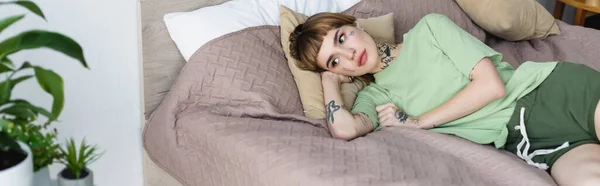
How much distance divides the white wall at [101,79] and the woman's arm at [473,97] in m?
0.76

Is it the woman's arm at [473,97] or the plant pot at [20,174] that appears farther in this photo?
the woman's arm at [473,97]

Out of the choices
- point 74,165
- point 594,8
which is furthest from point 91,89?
point 594,8

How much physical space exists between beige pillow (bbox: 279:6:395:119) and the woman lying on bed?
0.07 ft

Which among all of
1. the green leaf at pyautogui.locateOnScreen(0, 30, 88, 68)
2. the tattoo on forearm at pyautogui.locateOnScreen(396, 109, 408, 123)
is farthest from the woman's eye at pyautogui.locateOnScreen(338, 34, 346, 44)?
the green leaf at pyautogui.locateOnScreen(0, 30, 88, 68)

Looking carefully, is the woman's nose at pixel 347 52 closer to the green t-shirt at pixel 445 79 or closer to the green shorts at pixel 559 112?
the green t-shirt at pixel 445 79

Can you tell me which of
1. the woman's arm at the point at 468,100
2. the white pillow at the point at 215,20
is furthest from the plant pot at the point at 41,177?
the woman's arm at the point at 468,100

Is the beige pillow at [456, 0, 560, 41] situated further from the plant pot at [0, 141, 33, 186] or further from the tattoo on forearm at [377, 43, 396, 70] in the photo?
the plant pot at [0, 141, 33, 186]

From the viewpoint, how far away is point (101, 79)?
1.71 m

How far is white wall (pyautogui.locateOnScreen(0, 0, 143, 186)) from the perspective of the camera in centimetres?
159

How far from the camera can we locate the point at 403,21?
1.94 m

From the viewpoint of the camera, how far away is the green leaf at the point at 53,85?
108 centimetres

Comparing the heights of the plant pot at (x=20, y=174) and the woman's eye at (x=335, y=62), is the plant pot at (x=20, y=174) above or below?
above

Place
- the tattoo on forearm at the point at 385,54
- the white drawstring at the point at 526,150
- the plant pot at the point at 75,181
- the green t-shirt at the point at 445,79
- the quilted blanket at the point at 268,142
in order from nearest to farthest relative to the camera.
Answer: the plant pot at the point at 75,181 < the quilted blanket at the point at 268,142 < the white drawstring at the point at 526,150 < the green t-shirt at the point at 445,79 < the tattoo on forearm at the point at 385,54

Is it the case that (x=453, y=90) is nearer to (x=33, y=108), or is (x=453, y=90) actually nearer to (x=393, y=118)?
(x=393, y=118)
